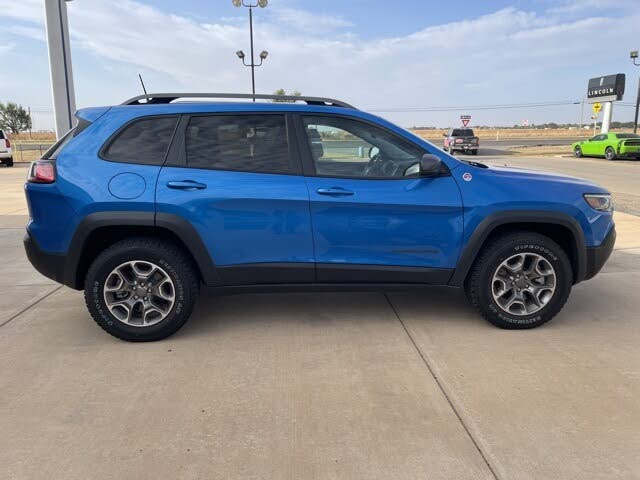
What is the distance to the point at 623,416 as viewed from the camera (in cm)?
268

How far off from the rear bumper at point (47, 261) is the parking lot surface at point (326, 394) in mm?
534

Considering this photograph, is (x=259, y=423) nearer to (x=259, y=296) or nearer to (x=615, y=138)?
(x=259, y=296)

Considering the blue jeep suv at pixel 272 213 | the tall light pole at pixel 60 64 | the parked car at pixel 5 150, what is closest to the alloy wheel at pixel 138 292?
the blue jeep suv at pixel 272 213

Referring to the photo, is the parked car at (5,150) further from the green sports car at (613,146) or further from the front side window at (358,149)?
the green sports car at (613,146)

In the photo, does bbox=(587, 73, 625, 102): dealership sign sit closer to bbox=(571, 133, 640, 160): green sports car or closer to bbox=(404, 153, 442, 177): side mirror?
bbox=(571, 133, 640, 160): green sports car

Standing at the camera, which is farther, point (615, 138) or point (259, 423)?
point (615, 138)

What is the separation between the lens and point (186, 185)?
3.49 metres

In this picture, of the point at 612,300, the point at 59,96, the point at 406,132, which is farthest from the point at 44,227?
the point at 59,96

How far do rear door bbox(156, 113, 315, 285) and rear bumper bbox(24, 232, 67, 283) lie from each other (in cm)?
86

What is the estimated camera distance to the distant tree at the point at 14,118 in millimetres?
66375

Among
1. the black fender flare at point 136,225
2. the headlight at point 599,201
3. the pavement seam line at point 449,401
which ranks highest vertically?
the headlight at point 599,201

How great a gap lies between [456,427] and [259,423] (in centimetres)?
106

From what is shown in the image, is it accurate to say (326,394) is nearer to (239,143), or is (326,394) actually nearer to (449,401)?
(449,401)

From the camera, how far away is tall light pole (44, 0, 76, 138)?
379 inches
